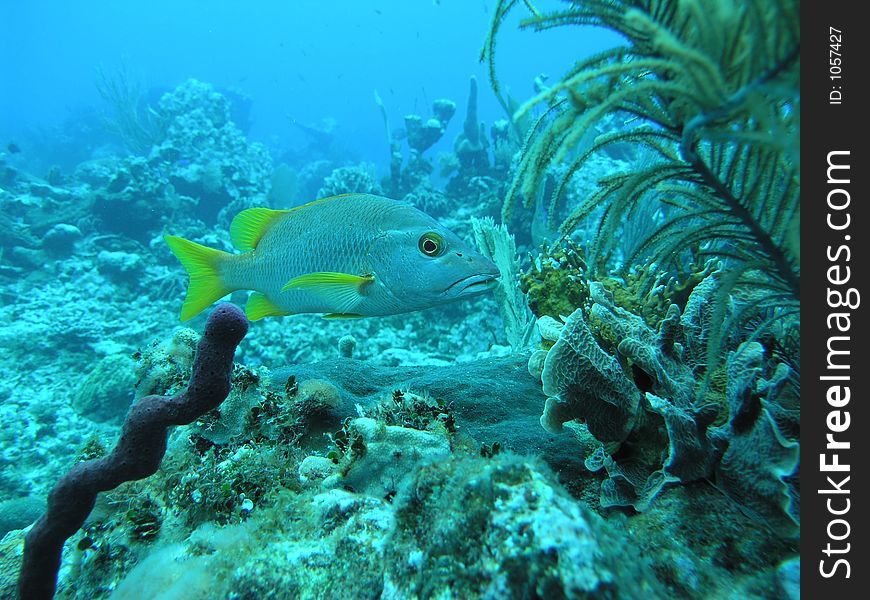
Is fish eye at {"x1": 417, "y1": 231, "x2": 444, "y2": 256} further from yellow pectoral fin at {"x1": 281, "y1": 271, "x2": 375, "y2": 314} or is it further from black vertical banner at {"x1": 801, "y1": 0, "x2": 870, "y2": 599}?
black vertical banner at {"x1": 801, "y1": 0, "x2": 870, "y2": 599}

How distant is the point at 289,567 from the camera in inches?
54.7

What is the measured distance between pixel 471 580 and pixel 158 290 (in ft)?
35.4

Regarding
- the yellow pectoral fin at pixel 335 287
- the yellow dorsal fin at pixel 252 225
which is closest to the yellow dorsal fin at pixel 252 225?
the yellow dorsal fin at pixel 252 225

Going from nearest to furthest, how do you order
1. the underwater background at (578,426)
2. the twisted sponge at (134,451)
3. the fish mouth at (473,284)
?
the underwater background at (578,426) → the twisted sponge at (134,451) → the fish mouth at (473,284)

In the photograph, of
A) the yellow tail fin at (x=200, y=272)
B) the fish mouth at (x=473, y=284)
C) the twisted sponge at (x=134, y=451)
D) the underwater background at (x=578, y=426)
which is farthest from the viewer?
the yellow tail fin at (x=200, y=272)

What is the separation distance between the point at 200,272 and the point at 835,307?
126 inches

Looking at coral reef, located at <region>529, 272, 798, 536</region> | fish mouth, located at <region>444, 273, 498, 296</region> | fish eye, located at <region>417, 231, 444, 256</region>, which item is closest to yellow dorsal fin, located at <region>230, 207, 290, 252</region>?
fish eye, located at <region>417, 231, 444, 256</region>

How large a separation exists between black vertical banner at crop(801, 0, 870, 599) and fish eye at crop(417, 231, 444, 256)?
165cm

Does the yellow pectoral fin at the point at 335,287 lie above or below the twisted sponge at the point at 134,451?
above

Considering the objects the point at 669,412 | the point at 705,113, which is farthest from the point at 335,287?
the point at 705,113

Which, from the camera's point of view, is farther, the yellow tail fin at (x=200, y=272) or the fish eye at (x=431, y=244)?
the yellow tail fin at (x=200, y=272)

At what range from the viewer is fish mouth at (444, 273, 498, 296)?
243 cm

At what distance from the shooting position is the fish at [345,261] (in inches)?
98.8

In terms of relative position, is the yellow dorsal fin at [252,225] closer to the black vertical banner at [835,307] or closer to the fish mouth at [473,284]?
the fish mouth at [473,284]
